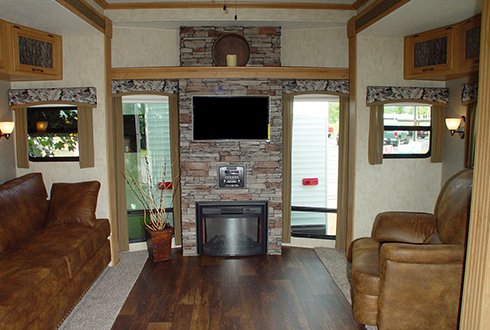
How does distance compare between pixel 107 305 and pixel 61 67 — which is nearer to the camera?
pixel 107 305

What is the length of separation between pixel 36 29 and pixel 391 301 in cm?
420

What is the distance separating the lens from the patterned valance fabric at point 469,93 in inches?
153

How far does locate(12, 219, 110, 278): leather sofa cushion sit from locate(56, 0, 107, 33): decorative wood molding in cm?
207

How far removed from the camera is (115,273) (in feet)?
14.2

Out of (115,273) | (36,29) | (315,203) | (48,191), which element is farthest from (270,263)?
(36,29)

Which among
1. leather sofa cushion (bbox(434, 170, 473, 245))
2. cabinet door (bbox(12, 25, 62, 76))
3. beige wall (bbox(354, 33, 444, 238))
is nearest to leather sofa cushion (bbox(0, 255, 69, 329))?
cabinet door (bbox(12, 25, 62, 76))

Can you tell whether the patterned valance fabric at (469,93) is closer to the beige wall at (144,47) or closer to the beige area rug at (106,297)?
the beige wall at (144,47)

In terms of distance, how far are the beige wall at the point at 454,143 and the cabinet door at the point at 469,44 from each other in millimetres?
500

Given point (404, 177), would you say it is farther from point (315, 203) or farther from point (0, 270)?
point (0, 270)

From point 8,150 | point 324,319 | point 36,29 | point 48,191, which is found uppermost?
point 36,29

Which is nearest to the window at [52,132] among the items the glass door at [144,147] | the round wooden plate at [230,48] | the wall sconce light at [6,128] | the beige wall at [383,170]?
the wall sconce light at [6,128]

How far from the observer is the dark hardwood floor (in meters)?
3.29

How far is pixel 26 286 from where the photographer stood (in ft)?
8.61

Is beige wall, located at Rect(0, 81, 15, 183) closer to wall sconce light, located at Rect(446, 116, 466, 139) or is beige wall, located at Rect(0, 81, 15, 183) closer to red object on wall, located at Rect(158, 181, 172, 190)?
red object on wall, located at Rect(158, 181, 172, 190)
